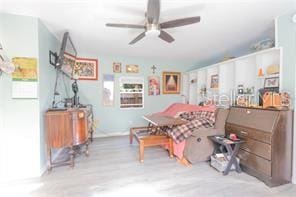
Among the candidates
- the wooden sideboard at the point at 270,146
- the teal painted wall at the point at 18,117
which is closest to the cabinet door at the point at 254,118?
the wooden sideboard at the point at 270,146

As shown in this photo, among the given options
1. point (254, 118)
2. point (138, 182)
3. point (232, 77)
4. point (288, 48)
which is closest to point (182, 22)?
point (288, 48)

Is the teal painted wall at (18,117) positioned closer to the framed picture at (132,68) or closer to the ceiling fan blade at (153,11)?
the ceiling fan blade at (153,11)

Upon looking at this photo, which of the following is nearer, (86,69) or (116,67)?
(86,69)

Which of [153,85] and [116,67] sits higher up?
[116,67]

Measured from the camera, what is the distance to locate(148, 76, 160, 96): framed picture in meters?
5.41

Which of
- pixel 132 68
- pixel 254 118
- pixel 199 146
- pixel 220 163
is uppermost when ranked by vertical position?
pixel 132 68

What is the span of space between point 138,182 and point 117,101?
9.90 feet

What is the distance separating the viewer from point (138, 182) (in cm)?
239

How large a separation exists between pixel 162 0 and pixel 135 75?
3.27m

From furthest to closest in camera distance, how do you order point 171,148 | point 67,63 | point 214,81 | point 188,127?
point 214,81 → point 67,63 → point 171,148 → point 188,127

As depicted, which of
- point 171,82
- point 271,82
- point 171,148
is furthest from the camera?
point 171,82

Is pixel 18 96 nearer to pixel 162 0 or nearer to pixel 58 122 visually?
pixel 58 122

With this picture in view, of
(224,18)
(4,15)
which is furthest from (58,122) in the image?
(224,18)

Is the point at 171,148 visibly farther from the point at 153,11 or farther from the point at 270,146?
the point at 153,11
